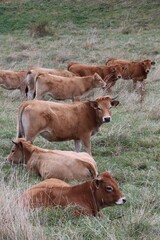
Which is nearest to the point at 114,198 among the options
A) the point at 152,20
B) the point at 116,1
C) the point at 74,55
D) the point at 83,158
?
the point at 83,158

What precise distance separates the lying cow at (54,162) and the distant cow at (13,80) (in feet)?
24.3

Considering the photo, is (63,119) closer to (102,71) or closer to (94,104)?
(94,104)

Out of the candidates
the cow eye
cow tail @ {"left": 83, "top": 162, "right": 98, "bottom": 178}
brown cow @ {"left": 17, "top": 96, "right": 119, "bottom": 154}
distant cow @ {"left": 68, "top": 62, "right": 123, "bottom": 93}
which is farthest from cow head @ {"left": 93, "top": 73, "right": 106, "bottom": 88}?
the cow eye

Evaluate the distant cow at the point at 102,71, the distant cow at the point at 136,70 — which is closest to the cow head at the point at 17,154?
the distant cow at the point at 102,71

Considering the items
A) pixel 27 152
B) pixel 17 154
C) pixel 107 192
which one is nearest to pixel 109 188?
pixel 107 192

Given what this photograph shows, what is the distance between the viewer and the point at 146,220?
5.27 metres

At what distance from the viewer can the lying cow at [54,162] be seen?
25.8ft

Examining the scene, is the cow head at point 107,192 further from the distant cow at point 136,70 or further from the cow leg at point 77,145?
the distant cow at point 136,70

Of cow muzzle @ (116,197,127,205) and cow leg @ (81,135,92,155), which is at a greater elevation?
cow muzzle @ (116,197,127,205)

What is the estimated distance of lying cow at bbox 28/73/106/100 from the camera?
521 inches

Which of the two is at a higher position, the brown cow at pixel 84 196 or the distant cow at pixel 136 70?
the brown cow at pixel 84 196

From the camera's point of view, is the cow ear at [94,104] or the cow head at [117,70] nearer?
the cow ear at [94,104]

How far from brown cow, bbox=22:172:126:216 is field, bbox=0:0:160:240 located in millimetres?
173

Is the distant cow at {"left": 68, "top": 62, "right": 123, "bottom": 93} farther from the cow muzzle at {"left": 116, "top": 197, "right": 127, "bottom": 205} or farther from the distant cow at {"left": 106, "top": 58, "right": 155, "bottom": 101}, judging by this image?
the cow muzzle at {"left": 116, "top": 197, "right": 127, "bottom": 205}
